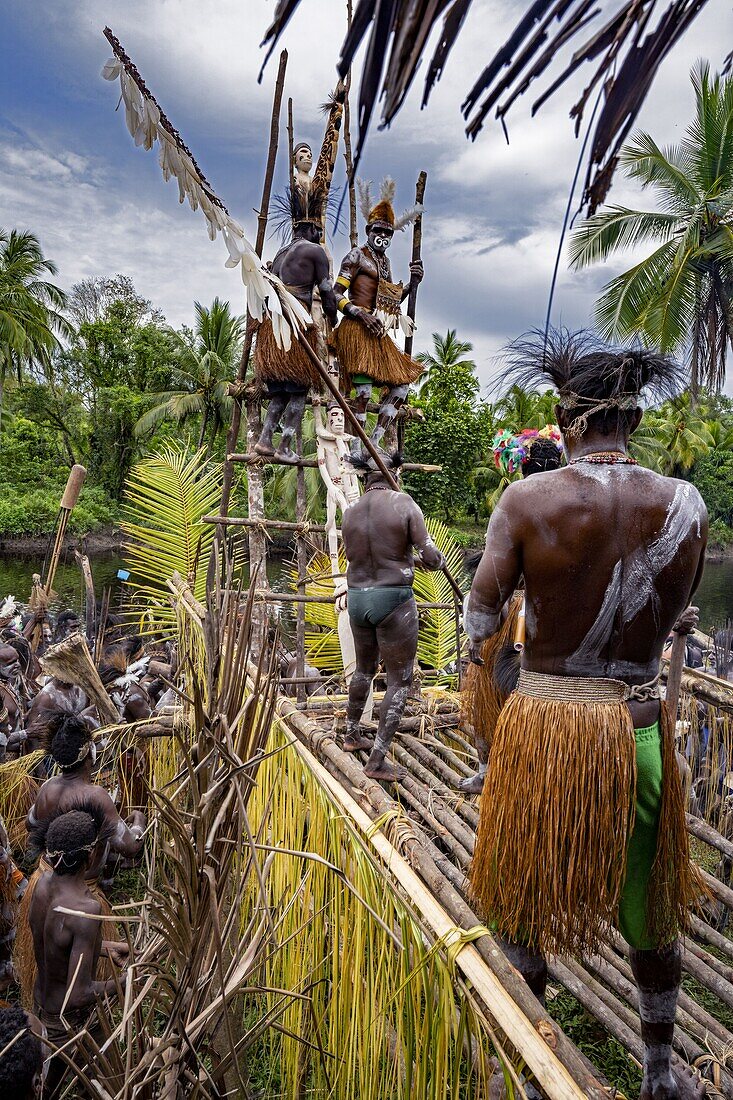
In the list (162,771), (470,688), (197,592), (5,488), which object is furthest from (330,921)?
(5,488)

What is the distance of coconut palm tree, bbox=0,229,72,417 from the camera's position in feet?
66.0

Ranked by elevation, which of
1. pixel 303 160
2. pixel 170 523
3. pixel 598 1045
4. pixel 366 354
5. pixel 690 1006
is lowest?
pixel 598 1045

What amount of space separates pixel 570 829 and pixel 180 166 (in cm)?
235

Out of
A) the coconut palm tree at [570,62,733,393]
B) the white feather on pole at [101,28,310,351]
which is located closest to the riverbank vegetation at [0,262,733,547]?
the coconut palm tree at [570,62,733,393]

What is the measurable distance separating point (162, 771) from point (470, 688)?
2.56 metres

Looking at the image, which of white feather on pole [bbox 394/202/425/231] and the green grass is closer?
the green grass

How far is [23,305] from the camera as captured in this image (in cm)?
2092

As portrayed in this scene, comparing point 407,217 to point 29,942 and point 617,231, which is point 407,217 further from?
point 617,231

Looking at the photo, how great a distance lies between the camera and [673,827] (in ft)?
5.84

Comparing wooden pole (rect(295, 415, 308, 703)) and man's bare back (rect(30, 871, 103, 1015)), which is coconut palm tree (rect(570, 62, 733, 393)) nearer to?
wooden pole (rect(295, 415, 308, 703))


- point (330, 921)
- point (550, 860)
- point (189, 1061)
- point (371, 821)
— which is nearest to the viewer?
point (189, 1061)

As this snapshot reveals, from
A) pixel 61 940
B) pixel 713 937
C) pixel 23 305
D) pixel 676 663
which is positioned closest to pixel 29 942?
pixel 61 940

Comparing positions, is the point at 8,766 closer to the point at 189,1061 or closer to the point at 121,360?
the point at 189,1061

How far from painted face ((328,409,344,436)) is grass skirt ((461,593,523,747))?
2.68m
